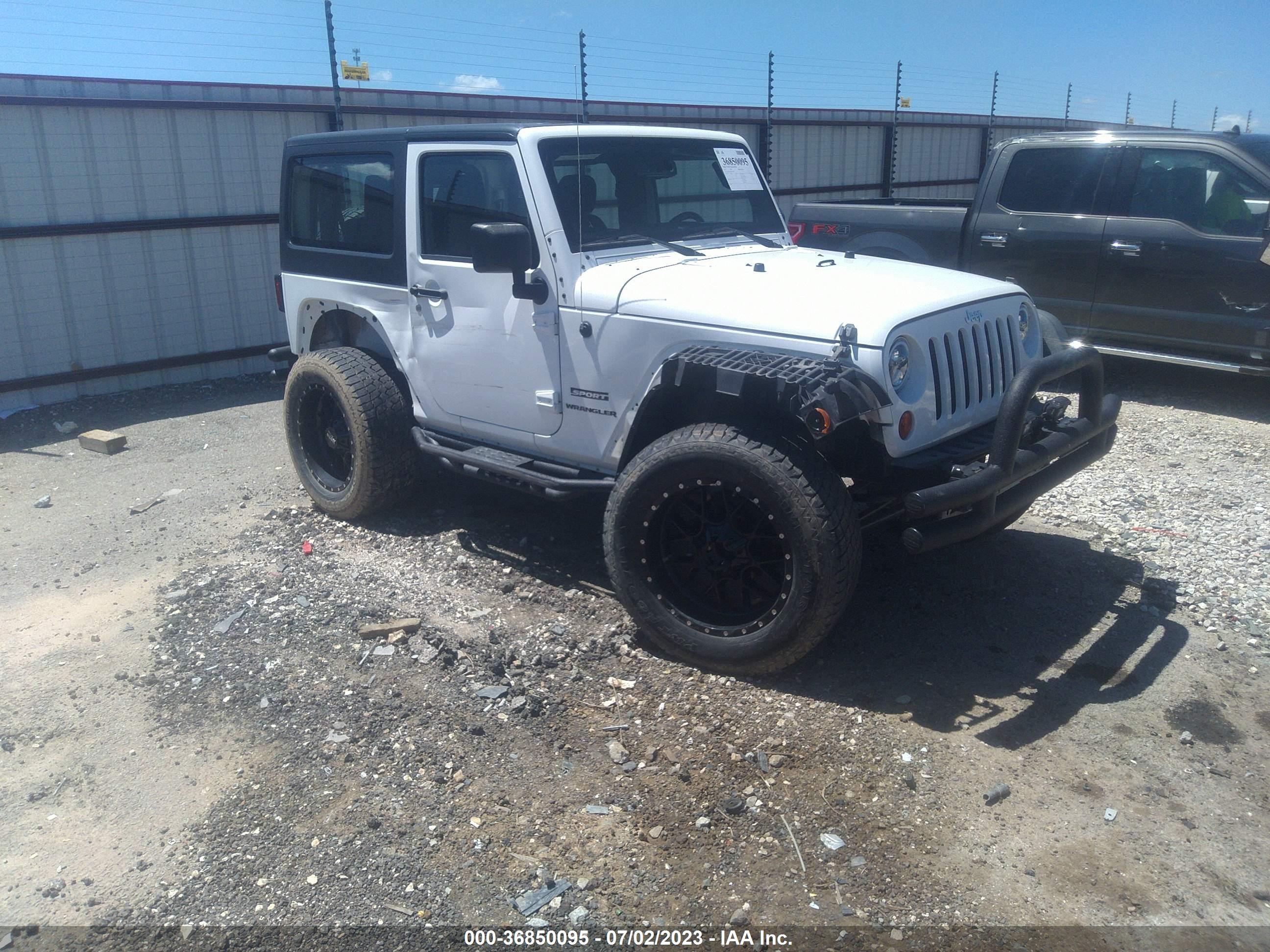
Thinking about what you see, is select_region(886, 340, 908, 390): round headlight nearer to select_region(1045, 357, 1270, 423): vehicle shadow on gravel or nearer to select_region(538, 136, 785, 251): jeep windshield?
select_region(538, 136, 785, 251): jeep windshield

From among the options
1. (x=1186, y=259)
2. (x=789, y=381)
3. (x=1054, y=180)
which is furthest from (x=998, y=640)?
(x=1054, y=180)

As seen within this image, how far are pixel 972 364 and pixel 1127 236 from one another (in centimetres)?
446

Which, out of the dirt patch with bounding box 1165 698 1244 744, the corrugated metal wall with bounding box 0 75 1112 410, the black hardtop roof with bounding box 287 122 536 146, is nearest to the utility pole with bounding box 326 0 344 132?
the corrugated metal wall with bounding box 0 75 1112 410

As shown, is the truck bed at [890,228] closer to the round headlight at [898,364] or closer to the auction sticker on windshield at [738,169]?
the auction sticker on windshield at [738,169]

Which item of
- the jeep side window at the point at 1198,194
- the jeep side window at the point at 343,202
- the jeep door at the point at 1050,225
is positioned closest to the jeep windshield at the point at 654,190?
the jeep side window at the point at 343,202

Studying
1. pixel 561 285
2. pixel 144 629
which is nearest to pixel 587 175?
pixel 561 285

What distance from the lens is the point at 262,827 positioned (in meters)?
3.04

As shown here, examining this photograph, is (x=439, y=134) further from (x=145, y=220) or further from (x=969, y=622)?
(x=145, y=220)

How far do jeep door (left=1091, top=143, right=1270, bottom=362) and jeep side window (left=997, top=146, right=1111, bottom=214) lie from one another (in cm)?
22

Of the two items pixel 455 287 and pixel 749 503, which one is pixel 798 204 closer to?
pixel 455 287

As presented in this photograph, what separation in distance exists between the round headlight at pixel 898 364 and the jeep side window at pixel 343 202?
279 centimetres

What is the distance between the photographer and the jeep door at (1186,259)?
684 cm

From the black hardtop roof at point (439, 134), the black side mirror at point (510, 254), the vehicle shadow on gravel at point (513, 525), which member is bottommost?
the vehicle shadow on gravel at point (513, 525)

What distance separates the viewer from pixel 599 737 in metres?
3.49
